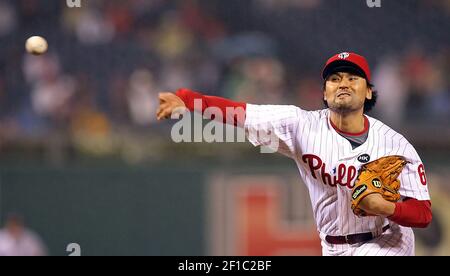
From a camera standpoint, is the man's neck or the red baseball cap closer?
the red baseball cap

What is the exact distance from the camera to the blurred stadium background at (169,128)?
10.8 metres

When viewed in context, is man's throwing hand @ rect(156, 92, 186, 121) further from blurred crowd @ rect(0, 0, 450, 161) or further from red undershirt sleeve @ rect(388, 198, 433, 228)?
blurred crowd @ rect(0, 0, 450, 161)

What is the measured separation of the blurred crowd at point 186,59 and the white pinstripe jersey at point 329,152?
551 centimetres

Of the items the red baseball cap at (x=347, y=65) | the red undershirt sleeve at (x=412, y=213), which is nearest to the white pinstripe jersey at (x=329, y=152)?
the red undershirt sleeve at (x=412, y=213)

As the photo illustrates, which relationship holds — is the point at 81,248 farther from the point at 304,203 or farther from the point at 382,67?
the point at 382,67

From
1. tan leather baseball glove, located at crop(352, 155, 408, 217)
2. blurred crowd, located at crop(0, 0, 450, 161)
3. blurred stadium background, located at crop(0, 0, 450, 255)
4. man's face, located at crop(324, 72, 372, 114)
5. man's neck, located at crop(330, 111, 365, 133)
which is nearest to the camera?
tan leather baseball glove, located at crop(352, 155, 408, 217)

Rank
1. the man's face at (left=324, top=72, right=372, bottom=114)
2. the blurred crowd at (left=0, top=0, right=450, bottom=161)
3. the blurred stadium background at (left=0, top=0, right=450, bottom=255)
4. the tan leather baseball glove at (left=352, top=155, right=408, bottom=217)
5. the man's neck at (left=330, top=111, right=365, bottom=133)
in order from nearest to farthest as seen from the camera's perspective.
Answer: the tan leather baseball glove at (left=352, top=155, right=408, bottom=217)
the man's face at (left=324, top=72, right=372, bottom=114)
the man's neck at (left=330, top=111, right=365, bottom=133)
the blurred stadium background at (left=0, top=0, right=450, bottom=255)
the blurred crowd at (left=0, top=0, right=450, bottom=161)

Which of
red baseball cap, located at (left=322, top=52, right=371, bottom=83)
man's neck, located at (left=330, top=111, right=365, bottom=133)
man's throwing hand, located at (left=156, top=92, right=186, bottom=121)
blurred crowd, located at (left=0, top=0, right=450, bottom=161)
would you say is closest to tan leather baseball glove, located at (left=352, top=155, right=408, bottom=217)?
man's neck, located at (left=330, top=111, right=365, bottom=133)

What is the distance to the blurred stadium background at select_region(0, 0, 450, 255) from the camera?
1077cm

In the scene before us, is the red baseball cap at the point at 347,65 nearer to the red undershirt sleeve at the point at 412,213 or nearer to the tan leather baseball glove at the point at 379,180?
the tan leather baseball glove at the point at 379,180

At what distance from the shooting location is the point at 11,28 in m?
12.6

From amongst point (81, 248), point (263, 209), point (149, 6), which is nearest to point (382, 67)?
point (263, 209)

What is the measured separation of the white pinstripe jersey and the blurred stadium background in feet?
17.7

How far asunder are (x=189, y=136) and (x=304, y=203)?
159 cm
